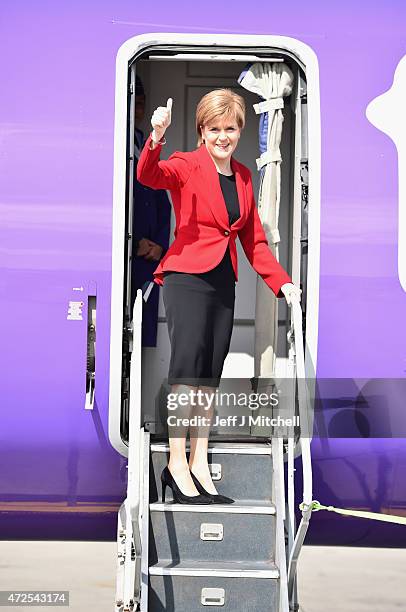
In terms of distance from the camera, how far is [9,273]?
4250 millimetres

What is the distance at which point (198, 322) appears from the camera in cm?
411

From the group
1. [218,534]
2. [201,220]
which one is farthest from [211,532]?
[201,220]

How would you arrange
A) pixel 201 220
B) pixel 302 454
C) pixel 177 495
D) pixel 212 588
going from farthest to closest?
pixel 201 220, pixel 177 495, pixel 212 588, pixel 302 454

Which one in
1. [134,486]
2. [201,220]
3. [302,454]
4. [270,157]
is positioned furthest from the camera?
[270,157]

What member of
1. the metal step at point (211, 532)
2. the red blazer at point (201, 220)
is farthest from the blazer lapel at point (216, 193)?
the metal step at point (211, 532)

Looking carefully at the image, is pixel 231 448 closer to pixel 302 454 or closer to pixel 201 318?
pixel 302 454

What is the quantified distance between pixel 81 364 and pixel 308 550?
1421 mm

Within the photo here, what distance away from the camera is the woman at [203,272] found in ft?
13.4

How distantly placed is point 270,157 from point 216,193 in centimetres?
46

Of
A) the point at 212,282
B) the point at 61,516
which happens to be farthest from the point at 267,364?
the point at 61,516

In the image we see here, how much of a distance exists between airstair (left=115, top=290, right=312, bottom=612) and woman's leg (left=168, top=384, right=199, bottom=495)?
10 centimetres

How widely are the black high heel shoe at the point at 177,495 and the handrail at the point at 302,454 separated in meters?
0.38

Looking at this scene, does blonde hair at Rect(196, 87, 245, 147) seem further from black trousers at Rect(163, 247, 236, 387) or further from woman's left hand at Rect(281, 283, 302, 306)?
woman's left hand at Rect(281, 283, 302, 306)

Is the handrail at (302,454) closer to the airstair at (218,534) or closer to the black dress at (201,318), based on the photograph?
the airstair at (218,534)
